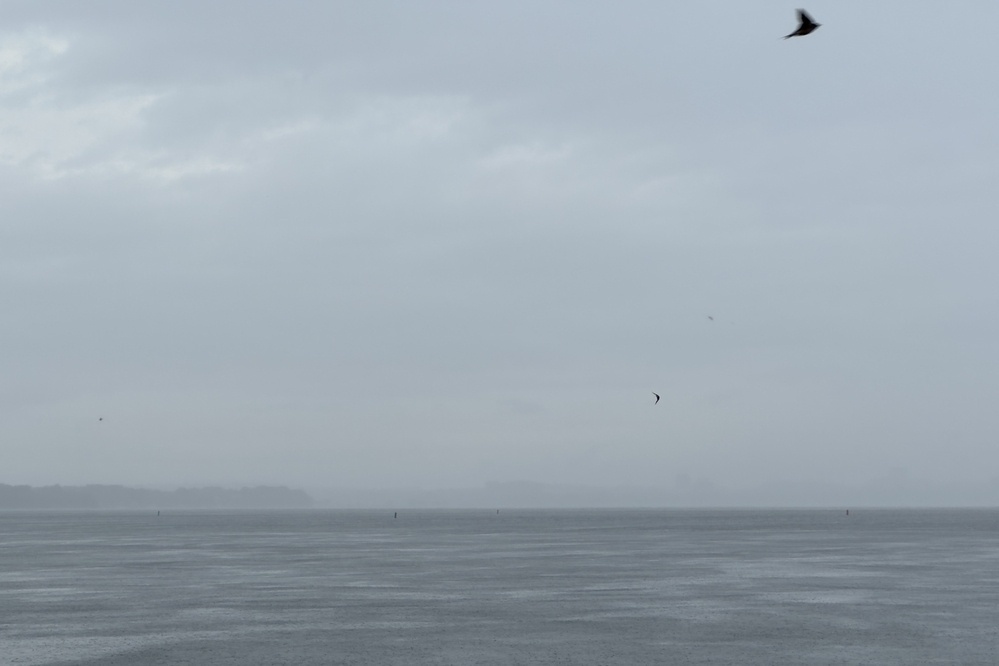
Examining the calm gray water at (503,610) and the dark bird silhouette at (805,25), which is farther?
the calm gray water at (503,610)

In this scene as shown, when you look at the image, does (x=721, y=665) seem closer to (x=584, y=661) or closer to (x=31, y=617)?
(x=584, y=661)

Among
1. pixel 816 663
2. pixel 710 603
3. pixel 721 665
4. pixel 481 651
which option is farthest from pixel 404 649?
pixel 710 603

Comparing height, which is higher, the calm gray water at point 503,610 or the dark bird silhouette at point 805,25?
the dark bird silhouette at point 805,25

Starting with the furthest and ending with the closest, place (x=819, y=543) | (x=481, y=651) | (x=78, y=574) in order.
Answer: (x=819, y=543), (x=78, y=574), (x=481, y=651)

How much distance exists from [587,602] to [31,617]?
3252 cm

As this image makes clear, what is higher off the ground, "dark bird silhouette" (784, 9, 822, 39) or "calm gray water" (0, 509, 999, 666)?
"dark bird silhouette" (784, 9, 822, 39)

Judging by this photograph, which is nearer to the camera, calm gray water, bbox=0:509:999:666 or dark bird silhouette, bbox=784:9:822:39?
dark bird silhouette, bbox=784:9:822:39

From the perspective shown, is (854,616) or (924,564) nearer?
(854,616)

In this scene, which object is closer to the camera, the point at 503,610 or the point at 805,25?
the point at 805,25

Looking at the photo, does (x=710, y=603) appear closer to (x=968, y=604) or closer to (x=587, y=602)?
(x=587, y=602)

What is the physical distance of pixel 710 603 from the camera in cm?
6694

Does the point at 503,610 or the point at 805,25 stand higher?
the point at 805,25

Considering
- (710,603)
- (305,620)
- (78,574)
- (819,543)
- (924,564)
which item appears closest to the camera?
(305,620)

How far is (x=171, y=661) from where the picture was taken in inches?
1845
